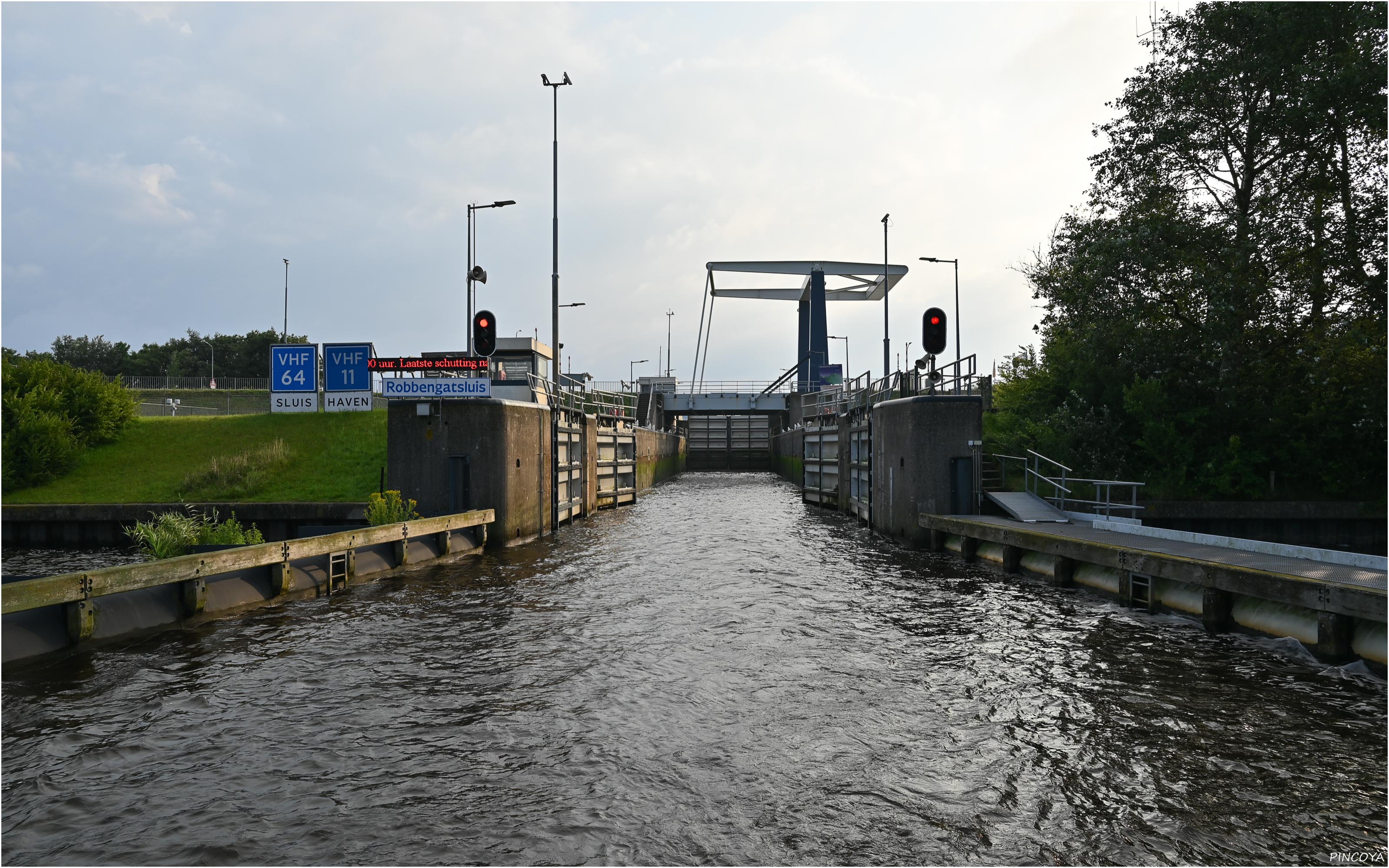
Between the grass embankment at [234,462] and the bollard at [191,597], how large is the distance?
42.2 ft

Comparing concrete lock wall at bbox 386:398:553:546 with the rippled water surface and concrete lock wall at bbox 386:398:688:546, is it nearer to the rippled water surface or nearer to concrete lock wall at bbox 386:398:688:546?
concrete lock wall at bbox 386:398:688:546

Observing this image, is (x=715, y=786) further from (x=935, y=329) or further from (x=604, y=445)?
(x=604, y=445)

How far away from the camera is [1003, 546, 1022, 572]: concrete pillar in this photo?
15.6m

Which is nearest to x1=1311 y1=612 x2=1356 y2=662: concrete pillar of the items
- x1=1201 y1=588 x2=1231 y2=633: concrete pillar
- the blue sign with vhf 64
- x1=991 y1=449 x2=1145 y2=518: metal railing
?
x1=1201 y1=588 x2=1231 y2=633: concrete pillar

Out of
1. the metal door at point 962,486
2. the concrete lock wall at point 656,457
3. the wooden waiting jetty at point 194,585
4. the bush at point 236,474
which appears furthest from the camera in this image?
the concrete lock wall at point 656,457

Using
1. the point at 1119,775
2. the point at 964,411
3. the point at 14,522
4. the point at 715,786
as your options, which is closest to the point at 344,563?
the point at 715,786

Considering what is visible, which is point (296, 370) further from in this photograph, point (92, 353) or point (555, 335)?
point (92, 353)

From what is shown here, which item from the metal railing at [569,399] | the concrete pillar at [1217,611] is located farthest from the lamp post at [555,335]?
the concrete pillar at [1217,611]

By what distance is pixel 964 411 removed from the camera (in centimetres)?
1895

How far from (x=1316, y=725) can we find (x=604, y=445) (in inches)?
1058

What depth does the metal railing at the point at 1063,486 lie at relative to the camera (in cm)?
1700

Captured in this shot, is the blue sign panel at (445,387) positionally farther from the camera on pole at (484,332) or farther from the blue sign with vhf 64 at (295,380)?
the blue sign with vhf 64 at (295,380)

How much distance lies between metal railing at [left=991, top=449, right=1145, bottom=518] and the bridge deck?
1.07 meters

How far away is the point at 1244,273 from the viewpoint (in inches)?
867
